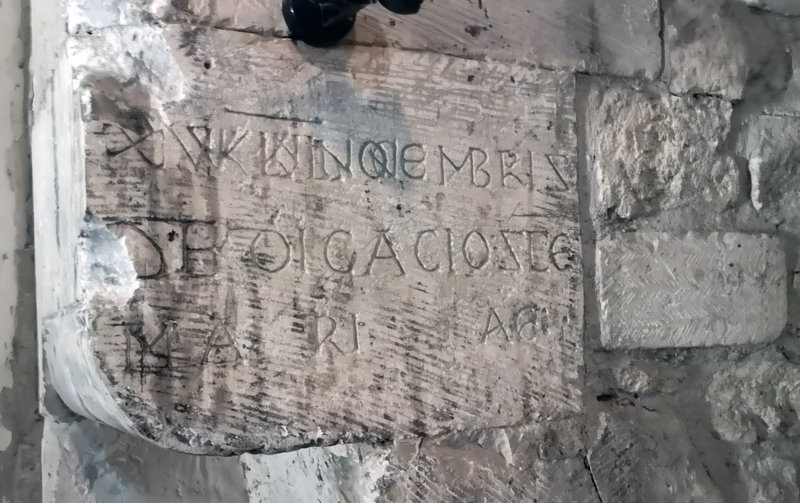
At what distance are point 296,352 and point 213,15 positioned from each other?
0.53 metres

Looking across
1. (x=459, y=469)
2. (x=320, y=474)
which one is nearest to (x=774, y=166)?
(x=459, y=469)

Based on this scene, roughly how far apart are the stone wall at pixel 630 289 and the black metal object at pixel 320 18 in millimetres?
45

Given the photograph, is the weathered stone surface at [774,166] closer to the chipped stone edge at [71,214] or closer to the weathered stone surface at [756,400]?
the weathered stone surface at [756,400]

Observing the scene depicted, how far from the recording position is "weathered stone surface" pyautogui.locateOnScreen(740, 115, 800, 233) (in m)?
1.59

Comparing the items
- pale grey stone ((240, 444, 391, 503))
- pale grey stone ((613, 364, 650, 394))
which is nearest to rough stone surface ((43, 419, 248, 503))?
pale grey stone ((240, 444, 391, 503))

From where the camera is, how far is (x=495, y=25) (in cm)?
134

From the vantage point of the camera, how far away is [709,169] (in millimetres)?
1541

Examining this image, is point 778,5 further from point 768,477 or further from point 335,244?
point 335,244

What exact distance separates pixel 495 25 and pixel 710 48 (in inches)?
Answer: 20.6

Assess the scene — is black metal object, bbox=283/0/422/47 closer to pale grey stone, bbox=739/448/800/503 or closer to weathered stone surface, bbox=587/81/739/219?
weathered stone surface, bbox=587/81/739/219

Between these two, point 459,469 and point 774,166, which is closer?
point 459,469

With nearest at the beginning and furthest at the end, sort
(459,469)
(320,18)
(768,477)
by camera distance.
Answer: (320,18)
(459,469)
(768,477)

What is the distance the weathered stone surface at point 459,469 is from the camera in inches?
48.7

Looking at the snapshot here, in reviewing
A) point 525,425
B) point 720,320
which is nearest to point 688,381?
point 720,320
